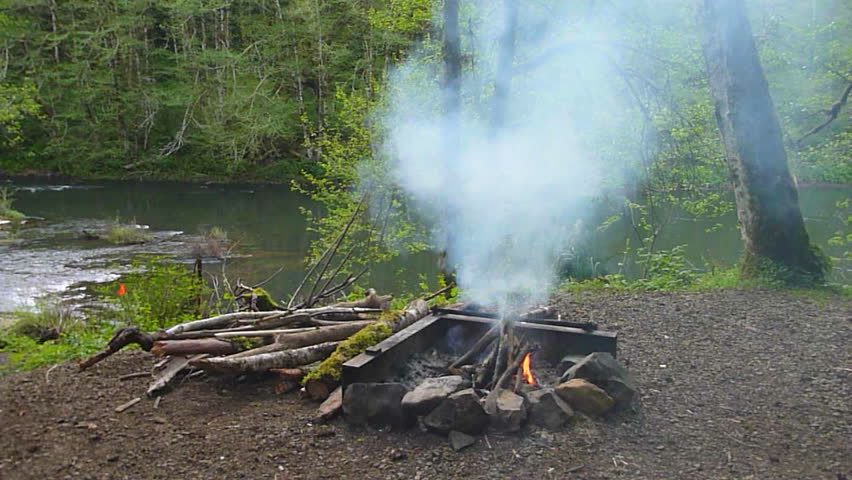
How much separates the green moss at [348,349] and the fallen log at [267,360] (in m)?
0.17

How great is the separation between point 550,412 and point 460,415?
0.48 meters

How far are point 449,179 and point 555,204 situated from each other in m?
1.68

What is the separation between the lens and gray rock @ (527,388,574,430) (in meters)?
3.21

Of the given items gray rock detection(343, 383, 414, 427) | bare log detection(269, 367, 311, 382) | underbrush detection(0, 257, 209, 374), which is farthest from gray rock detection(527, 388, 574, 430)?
underbrush detection(0, 257, 209, 374)

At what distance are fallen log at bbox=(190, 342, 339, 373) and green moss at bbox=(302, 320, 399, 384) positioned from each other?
0.17 m

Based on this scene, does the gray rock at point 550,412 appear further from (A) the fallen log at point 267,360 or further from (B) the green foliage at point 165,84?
(B) the green foliage at point 165,84

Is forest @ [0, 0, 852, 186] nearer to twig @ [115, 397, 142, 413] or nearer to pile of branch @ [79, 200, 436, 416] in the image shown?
pile of branch @ [79, 200, 436, 416]

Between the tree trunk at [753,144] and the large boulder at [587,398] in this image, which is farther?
the tree trunk at [753,144]

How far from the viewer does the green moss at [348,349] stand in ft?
12.0

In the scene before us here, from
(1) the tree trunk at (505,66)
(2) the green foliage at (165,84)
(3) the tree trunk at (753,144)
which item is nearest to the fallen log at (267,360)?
(1) the tree trunk at (505,66)

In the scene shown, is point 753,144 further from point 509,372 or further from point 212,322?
point 212,322

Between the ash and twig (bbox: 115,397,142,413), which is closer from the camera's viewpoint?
twig (bbox: 115,397,142,413)

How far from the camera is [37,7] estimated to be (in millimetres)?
28500

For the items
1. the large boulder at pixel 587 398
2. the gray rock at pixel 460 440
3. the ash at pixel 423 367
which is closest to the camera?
the gray rock at pixel 460 440
